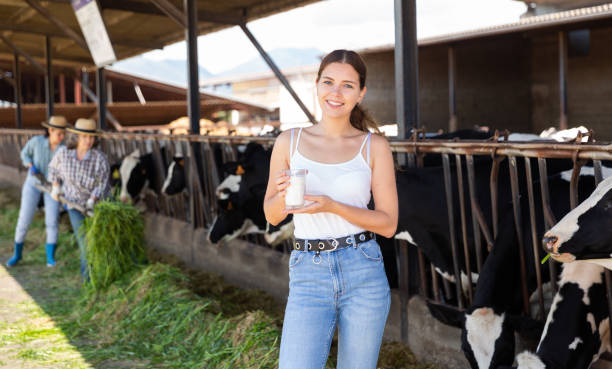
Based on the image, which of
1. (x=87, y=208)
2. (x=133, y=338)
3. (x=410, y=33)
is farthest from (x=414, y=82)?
(x=87, y=208)

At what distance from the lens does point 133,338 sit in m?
4.54

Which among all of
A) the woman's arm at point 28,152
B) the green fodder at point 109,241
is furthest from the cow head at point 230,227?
the woman's arm at point 28,152

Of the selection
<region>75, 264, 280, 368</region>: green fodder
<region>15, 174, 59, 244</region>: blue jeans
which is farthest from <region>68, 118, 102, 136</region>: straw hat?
<region>75, 264, 280, 368</region>: green fodder

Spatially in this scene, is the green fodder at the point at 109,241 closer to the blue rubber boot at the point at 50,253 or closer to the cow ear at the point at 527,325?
the blue rubber boot at the point at 50,253

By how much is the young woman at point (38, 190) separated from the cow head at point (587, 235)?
17.6 ft

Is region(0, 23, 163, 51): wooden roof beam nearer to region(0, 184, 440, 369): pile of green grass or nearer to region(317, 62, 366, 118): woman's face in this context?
region(0, 184, 440, 369): pile of green grass

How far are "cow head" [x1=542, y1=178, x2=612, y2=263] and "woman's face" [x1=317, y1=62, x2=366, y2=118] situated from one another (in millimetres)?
875

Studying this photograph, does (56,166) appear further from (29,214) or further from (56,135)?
(29,214)

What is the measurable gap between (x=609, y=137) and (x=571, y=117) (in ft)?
3.18

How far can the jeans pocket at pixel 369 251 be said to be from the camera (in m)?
2.24

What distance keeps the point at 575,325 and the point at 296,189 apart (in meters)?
1.40

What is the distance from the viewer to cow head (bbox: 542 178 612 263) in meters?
2.33

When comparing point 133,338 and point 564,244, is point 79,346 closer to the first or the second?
point 133,338

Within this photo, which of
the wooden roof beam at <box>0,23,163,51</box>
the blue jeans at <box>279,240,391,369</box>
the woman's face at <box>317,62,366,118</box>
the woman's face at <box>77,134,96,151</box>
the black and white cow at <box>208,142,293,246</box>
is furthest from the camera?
the wooden roof beam at <box>0,23,163,51</box>
